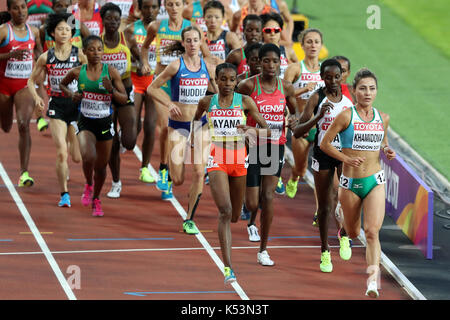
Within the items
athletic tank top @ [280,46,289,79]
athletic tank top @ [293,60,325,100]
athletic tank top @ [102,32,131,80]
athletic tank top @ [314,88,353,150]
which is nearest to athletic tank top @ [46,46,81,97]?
athletic tank top @ [102,32,131,80]

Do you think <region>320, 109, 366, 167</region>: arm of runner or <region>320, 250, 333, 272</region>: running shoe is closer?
<region>320, 109, 366, 167</region>: arm of runner

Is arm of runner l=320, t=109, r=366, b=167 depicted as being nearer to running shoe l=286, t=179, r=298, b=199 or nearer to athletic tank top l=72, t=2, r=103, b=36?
running shoe l=286, t=179, r=298, b=199

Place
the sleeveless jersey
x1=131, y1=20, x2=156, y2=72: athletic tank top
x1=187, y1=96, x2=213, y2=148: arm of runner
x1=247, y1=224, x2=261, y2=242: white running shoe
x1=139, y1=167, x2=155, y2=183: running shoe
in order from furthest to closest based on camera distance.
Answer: x1=131, y1=20, x2=156, y2=72: athletic tank top < x1=139, y1=167, x2=155, y2=183: running shoe < x1=247, y1=224, x2=261, y2=242: white running shoe < x1=187, y1=96, x2=213, y2=148: arm of runner < the sleeveless jersey

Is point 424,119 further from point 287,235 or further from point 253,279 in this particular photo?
point 253,279

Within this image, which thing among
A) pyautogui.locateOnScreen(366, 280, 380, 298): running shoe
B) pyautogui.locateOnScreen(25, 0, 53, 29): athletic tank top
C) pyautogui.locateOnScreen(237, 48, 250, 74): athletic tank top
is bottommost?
pyautogui.locateOnScreen(366, 280, 380, 298): running shoe

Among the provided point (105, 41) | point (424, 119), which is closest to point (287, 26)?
point (424, 119)

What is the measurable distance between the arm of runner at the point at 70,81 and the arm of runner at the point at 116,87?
0.41 metres

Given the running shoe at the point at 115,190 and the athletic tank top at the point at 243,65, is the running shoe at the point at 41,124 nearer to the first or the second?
the running shoe at the point at 115,190

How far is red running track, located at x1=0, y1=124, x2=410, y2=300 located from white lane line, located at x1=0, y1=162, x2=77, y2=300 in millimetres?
12

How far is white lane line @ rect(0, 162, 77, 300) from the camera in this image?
12750 millimetres

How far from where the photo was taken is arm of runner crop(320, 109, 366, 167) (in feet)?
39.4

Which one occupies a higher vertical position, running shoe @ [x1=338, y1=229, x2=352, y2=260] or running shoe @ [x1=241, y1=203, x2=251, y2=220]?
running shoe @ [x1=338, y1=229, x2=352, y2=260]

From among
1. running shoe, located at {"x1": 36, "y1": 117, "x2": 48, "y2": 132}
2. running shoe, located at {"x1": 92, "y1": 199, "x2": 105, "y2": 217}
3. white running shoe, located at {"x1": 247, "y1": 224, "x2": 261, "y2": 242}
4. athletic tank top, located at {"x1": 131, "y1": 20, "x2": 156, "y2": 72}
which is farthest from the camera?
running shoe, located at {"x1": 36, "y1": 117, "x2": 48, "y2": 132}

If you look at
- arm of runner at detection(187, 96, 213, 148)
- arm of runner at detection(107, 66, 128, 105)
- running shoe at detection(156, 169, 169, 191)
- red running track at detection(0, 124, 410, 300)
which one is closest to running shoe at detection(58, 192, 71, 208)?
red running track at detection(0, 124, 410, 300)
